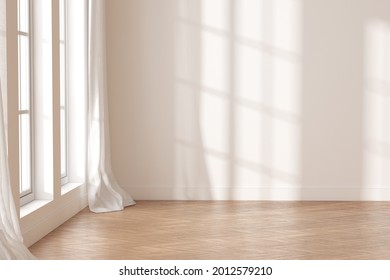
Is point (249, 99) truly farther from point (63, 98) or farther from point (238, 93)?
point (63, 98)

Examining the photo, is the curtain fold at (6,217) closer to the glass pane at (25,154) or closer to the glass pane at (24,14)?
the glass pane at (25,154)

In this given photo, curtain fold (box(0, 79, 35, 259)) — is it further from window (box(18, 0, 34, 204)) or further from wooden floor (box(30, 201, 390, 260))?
window (box(18, 0, 34, 204))

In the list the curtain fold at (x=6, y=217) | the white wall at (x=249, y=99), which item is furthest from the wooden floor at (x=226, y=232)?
the curtain fold at (x=6, y=217)

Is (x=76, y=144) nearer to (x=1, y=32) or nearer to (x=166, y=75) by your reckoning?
(x=166, y=75)

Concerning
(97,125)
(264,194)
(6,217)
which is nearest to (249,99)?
(264,194)

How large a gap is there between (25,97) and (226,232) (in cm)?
219

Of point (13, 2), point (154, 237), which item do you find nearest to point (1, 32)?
point (13, 2)

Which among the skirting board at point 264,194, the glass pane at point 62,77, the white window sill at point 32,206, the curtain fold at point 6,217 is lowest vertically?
the skirting board at point 264,194

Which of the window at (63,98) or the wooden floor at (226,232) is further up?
the window at (63,98)

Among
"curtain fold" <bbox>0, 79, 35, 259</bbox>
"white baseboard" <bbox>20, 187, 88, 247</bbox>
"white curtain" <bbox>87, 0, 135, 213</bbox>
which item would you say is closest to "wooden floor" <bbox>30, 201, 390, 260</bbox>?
"white baseboard" <bbox>20, 187, 88, 247</bbox>

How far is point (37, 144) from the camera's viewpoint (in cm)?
714

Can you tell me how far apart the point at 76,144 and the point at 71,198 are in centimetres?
75

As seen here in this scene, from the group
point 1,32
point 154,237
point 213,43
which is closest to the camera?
point 1,32

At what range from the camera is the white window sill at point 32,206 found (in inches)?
256
